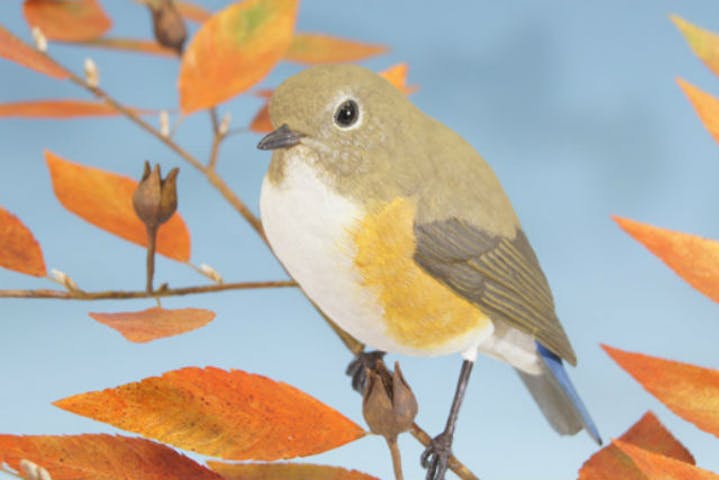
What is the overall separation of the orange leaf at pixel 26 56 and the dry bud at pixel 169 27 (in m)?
0.09

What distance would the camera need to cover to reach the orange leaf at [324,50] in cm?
67

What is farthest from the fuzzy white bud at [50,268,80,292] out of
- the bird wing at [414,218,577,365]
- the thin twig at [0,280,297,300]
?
the bird wing at [414,218,577,365]

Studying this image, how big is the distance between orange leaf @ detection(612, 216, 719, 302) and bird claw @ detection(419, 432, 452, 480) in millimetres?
163

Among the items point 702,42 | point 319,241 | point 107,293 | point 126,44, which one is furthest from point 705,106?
point 126,44

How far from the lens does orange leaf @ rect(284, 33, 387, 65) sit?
2.19ft

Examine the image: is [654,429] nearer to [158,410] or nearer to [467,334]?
[467,334]

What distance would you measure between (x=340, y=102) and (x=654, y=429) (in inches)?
9.3

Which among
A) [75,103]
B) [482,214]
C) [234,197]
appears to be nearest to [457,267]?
[482,214]

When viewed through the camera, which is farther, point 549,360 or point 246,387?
point 549,360

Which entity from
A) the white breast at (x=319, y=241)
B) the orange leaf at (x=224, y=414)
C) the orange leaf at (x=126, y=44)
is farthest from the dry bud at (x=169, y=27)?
the orange leaf at (x=224, y=414)

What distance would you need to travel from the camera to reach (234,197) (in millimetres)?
558

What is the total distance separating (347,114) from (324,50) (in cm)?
19

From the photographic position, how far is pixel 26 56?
0.54 metres

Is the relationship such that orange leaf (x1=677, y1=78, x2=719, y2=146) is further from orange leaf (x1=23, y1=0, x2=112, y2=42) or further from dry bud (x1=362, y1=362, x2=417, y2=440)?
orange leaf (x1=23, y1=0, x2=112, y2=42)
